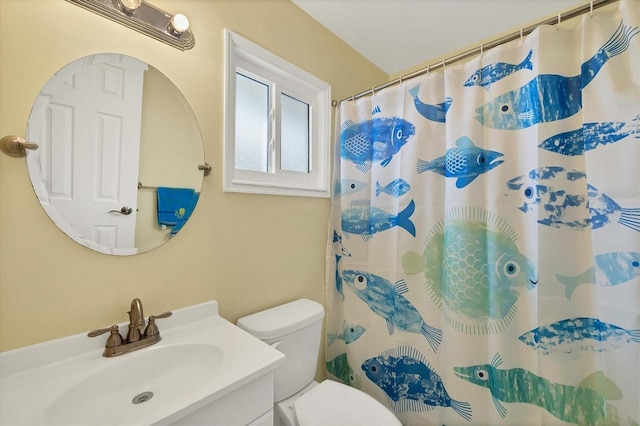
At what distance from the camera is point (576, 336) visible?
98 cm

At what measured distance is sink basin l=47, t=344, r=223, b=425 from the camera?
68cm

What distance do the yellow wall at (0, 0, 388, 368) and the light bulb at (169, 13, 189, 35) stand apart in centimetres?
8

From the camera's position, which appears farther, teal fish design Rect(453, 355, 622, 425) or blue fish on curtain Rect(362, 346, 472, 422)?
blue fish on curtain Rect(362, 346, 472, 422)

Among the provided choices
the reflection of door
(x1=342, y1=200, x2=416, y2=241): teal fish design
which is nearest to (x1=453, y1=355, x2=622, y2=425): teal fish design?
(x1=342, y1=200, x2=416, y2=241): teal fish design

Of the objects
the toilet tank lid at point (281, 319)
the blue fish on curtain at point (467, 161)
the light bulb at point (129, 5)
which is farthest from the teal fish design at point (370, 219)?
the light bulb at point (129, 5)

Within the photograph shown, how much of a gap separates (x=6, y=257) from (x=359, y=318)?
1522mm

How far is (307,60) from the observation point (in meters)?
1.53

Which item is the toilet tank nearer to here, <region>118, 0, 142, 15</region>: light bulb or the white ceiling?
<region>118, 0, 142, 15</region>: light bulb

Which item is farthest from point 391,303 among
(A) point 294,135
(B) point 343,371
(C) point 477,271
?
(A) point 294,135

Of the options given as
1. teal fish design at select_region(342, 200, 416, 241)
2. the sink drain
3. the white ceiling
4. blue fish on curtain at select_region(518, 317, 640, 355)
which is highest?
the white ceiling

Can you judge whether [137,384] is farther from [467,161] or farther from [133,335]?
[467,161]

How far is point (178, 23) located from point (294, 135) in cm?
80

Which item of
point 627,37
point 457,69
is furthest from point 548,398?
point 457,69

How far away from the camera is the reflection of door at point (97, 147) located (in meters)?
0.79
